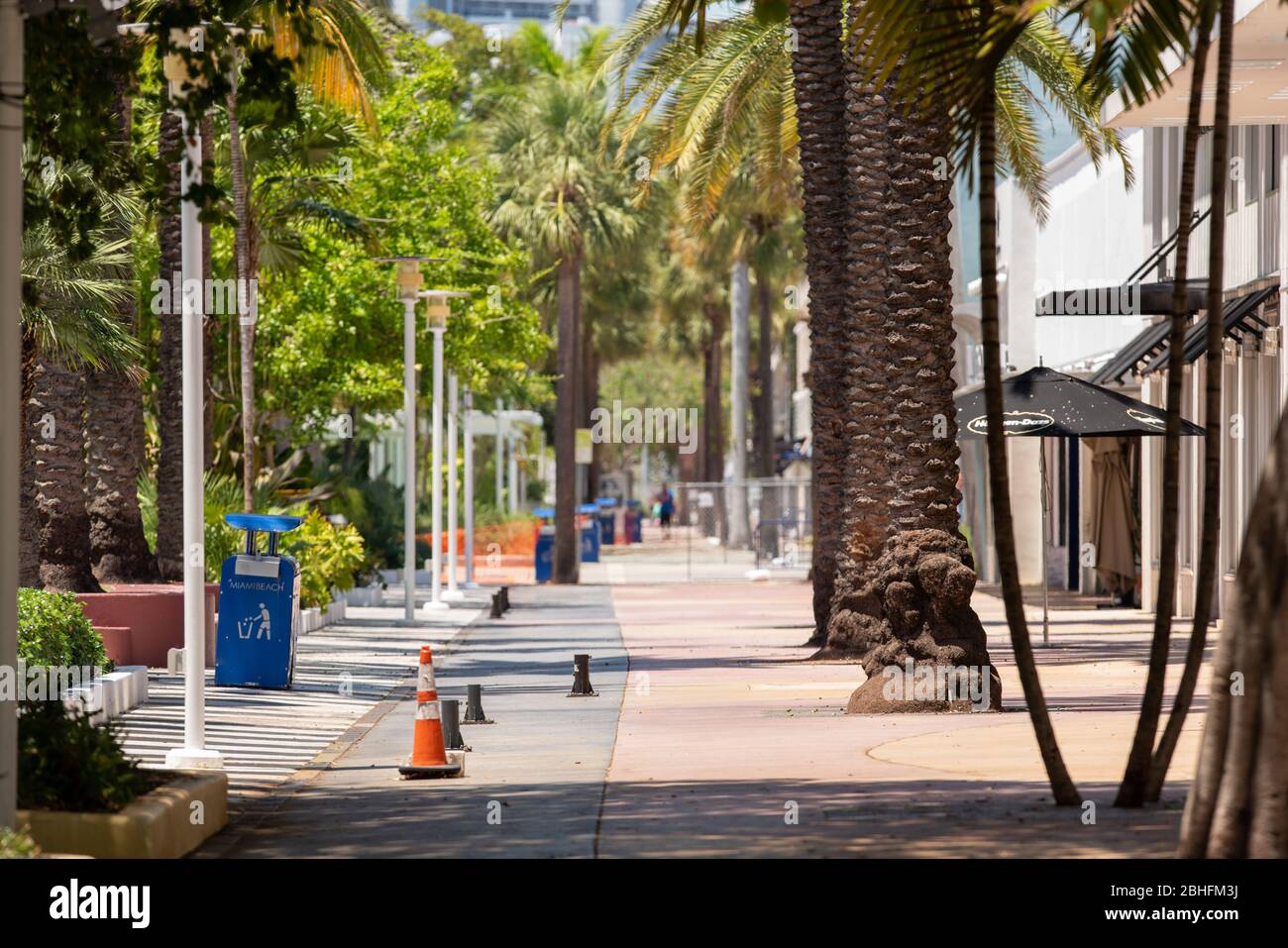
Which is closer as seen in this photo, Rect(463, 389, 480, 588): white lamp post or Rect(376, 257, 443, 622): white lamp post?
Rect(376, 257, 443, 622): white lamp post

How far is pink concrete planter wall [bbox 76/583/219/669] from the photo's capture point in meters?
18.8

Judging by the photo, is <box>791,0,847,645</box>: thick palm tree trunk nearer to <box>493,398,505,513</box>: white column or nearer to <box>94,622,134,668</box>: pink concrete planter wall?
<box>94,622,134,668</box>: pink concrete planter wall

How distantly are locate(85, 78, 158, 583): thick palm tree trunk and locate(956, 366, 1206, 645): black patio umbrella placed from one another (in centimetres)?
872

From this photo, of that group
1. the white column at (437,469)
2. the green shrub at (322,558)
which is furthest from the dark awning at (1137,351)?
the green shrub at (322,558)

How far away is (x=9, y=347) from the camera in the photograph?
7.93 m

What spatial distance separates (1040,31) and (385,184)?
12515 millimetres

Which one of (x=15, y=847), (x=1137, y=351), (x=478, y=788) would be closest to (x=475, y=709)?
(x=478, y=788)

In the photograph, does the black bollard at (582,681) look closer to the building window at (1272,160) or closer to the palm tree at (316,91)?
the palm tree at (316,91)

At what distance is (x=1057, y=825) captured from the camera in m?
9.05

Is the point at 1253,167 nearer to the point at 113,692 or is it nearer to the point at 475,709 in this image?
the point at 475,709

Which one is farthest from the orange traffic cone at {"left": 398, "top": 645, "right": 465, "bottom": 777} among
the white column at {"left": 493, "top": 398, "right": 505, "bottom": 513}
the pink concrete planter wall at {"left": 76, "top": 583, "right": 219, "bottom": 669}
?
the white column at {"left": 493, "top": 398, "right": 505, "bottom": 513}

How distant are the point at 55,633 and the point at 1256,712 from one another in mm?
9937

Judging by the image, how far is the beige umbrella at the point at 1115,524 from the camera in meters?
29.0

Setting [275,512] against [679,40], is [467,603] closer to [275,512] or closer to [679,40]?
[275,512]
